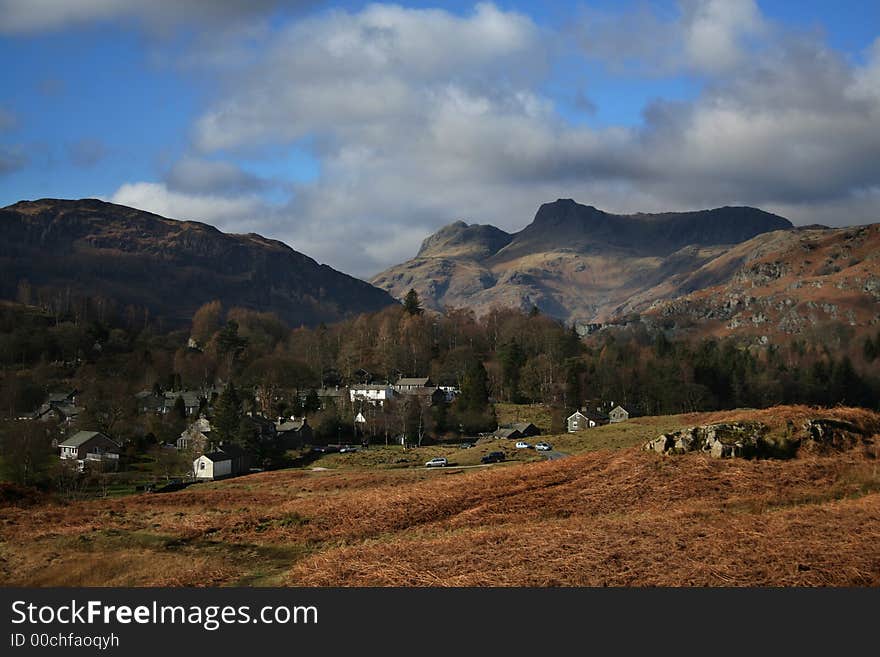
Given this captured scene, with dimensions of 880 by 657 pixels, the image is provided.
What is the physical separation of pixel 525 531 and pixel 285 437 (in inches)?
2722

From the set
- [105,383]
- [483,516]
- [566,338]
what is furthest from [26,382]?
[483,516]

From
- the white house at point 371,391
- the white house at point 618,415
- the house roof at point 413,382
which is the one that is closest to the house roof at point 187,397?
the white house at point 371,391

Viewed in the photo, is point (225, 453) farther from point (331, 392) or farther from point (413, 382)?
point (413, 382)

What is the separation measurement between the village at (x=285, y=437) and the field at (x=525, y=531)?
26.4 m

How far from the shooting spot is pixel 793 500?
63.7 ft

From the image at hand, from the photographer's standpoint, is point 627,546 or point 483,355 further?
point 483,355

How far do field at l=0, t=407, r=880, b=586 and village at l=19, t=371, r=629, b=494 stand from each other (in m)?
26.4

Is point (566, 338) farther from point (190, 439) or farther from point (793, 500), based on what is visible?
point (793, 500)

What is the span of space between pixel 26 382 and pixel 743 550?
117 m

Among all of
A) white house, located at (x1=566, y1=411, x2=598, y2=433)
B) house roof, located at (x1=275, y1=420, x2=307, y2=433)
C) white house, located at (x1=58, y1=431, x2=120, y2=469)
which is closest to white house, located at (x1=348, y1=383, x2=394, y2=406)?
house roof, located at (x1=275, y1=420, x2=307, y2=433)

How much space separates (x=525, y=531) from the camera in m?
18.0

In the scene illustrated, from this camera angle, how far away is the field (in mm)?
14273

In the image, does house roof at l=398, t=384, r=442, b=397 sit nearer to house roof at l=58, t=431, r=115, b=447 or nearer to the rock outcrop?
house roof at l=58, t=431, r=115, b=447

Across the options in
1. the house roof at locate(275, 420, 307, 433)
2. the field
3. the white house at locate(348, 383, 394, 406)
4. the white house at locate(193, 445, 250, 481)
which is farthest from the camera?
the white house at locate(348, 383, 394, 406)
